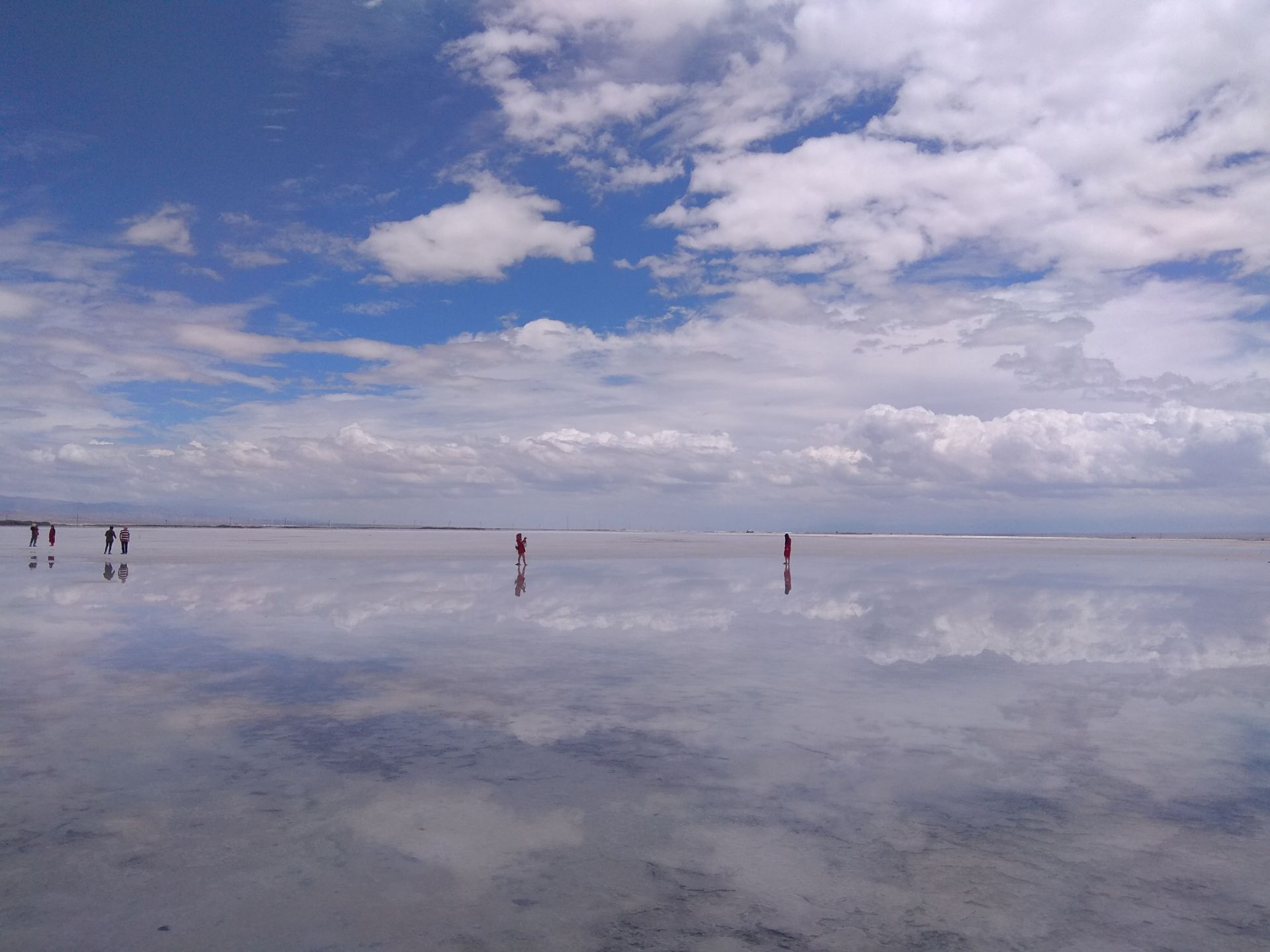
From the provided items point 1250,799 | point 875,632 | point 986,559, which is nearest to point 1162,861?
point 1250,799

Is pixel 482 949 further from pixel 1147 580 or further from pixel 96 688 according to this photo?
pixel 1147 580

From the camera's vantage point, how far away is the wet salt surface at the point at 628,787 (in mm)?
5363

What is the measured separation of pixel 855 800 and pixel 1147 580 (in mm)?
35511

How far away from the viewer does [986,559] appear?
193ft

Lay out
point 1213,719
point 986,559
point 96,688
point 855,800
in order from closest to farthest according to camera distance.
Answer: point 855,800 < point 1213,719 < point 96,688 < point 986,559

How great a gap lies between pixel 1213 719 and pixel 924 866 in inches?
287

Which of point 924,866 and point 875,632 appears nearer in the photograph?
point 924,866

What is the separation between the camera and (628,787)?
314 inches

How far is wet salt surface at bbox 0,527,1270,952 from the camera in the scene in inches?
211

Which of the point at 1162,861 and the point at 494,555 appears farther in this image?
the point at 494,555

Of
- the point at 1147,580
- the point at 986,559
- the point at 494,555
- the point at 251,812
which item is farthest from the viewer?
the point at 986,559

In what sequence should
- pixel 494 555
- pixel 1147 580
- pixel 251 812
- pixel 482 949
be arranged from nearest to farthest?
pixel 482 949, pixel 251 812, pixel 1147 580, pixel 494 555

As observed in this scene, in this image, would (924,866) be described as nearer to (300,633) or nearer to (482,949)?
(482,949)

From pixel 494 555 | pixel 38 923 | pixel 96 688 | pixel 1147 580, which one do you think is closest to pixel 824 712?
pixel 38 923
